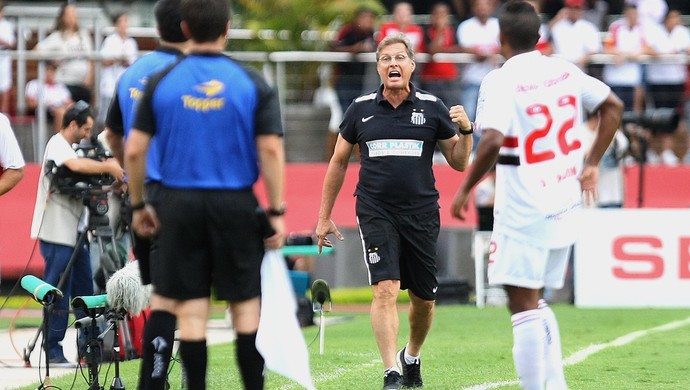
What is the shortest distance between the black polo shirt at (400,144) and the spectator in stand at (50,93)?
408 inches

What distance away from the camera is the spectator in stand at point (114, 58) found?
61.7ft

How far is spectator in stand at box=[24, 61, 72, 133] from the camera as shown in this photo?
18.9 metres

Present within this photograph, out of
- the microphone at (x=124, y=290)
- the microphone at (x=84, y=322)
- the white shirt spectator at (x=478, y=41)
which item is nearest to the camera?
the microphone at (x=84, y=322)

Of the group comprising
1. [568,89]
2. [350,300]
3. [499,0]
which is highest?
[499,0]

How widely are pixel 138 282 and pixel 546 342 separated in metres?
2.72

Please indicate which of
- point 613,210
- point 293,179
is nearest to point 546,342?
point 613,210

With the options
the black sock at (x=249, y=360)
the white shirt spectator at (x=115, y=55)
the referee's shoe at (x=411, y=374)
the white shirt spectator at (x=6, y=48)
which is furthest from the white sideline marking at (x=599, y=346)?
the white shirt spectator at (x=6, y=48)

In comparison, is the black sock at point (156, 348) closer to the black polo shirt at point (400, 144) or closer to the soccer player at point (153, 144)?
the soccer player at point (153, 144)

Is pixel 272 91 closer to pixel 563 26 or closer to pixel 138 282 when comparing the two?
pixel 138 282

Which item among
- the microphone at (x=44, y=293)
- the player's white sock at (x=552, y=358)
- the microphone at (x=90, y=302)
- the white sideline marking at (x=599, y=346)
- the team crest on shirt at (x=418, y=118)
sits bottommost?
the white sideline marking at (x=599, y=346)

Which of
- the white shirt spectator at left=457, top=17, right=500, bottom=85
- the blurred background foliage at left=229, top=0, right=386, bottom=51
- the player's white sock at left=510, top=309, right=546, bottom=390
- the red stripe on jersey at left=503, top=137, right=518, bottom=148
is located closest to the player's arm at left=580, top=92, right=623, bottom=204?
the red stripe on jersey at left=503, top=137, right=518, bottom=148

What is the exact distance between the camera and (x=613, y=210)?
17.0 m

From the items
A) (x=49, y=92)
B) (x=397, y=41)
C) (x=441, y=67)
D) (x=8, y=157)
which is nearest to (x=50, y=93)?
(x=49, y=92)

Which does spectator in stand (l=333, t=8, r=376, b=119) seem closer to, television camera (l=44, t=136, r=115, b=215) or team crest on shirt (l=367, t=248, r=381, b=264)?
television camera (l=44, t=136, r=115, b=215)
